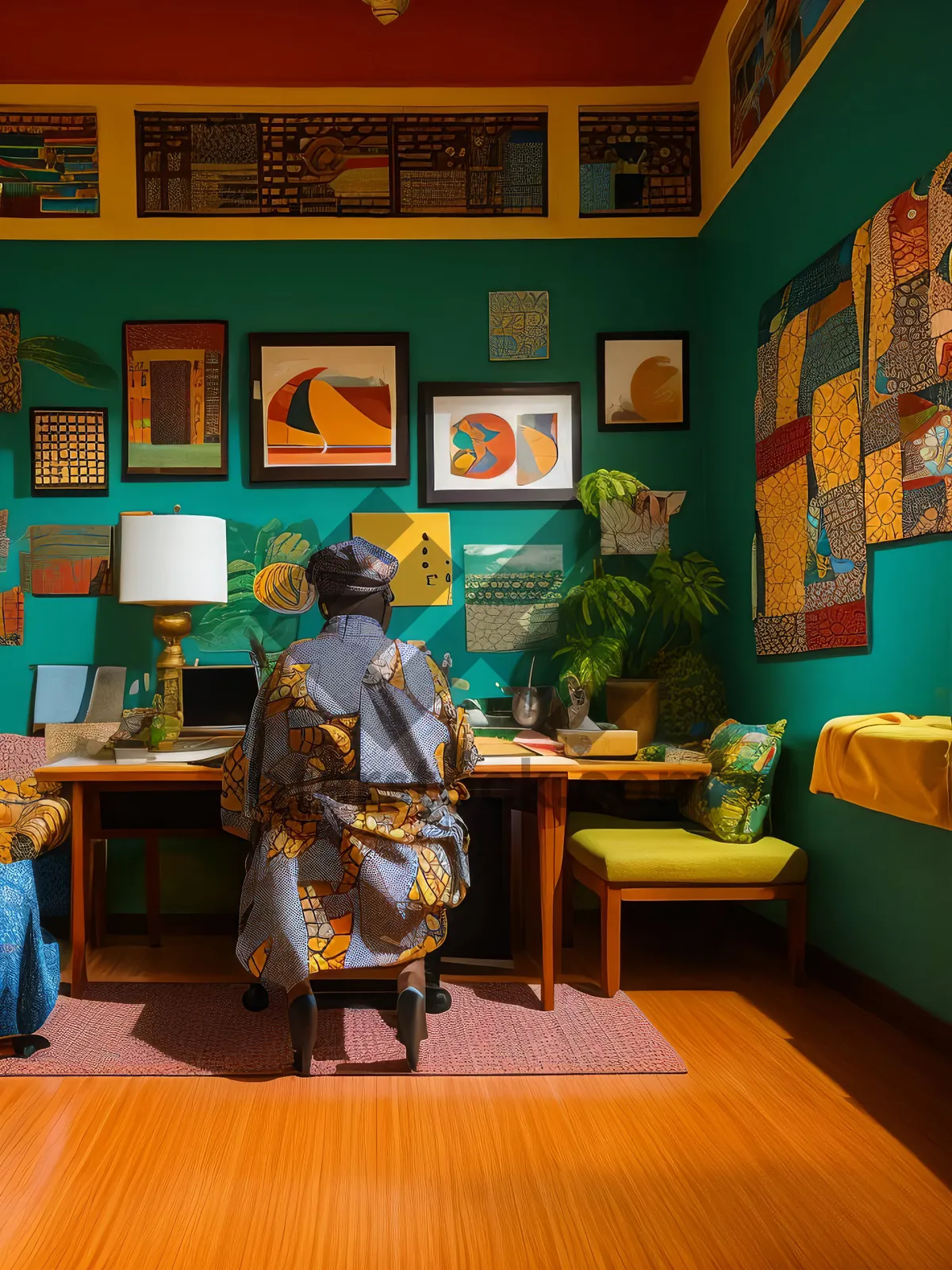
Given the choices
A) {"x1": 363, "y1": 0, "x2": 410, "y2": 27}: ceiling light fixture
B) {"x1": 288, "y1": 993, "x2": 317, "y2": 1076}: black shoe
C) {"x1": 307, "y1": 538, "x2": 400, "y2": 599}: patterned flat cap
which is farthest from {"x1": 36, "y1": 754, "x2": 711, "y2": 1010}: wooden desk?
{"x1": 363, "y1": 0, "x2": 410, "y2": 27}: ceiling light fixture

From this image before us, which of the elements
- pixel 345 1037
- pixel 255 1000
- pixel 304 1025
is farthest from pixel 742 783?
pixel 255 1000

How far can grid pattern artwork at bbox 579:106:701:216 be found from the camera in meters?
4.04

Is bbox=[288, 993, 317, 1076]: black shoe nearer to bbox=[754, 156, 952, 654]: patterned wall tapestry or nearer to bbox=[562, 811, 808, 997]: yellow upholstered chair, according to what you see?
bbox=[562, 811, 808, 997]: yellow upholstered chair

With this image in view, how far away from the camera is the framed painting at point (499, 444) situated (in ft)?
13.1

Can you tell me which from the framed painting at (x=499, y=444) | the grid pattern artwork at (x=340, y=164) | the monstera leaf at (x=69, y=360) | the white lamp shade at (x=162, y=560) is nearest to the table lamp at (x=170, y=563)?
the white lamp shade at (x=162, y=560)

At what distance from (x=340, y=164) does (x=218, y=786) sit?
274cm

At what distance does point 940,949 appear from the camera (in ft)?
7.90

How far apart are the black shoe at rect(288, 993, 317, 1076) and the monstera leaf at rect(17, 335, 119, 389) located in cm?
281

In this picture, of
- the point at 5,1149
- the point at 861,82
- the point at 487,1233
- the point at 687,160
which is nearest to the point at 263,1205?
the point at 487,1233

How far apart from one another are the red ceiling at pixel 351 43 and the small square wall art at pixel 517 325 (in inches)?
36.3

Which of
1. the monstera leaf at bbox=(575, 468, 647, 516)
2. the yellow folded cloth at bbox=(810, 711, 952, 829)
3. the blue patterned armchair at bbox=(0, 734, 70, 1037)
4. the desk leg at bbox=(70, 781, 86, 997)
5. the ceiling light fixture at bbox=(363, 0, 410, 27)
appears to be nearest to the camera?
the yellow folded cloth at bbox=(810, 711, 952, 829)

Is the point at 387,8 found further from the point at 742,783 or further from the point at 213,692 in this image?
the point at 742,783

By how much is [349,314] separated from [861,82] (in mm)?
2166

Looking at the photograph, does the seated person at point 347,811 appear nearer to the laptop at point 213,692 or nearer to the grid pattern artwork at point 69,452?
the laptop at point 213,692
